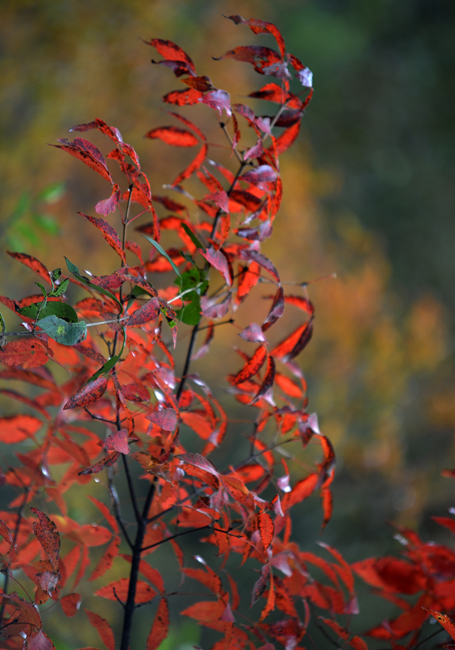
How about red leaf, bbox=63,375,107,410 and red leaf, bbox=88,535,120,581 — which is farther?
red leaf, bbox=88,535,120,581

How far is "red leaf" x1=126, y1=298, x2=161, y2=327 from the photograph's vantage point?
22 cm

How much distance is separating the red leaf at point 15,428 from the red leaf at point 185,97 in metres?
0.22

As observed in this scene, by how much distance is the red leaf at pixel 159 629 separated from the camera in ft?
0.98

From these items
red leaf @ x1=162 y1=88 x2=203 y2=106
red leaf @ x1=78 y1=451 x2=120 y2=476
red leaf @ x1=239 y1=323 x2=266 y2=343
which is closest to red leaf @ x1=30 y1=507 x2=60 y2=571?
red leaf @ x1=78 y1=451 x2=120 y2=476

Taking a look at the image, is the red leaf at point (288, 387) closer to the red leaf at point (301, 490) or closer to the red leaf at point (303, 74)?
the red leaf at point (301, 490)

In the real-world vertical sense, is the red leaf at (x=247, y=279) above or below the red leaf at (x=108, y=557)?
above

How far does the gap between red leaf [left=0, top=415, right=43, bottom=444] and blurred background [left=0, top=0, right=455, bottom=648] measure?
365 mm

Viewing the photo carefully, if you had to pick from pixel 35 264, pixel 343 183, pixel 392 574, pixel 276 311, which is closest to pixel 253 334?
pixel 276 311

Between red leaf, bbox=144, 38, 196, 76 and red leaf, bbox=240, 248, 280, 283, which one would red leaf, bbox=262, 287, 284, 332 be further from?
red leaf, bbox=144, 38, 196, 76

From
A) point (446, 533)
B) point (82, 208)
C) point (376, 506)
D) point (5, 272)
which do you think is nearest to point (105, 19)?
point (82, 208)

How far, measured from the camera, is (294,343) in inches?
13.6

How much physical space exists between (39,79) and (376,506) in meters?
1.52

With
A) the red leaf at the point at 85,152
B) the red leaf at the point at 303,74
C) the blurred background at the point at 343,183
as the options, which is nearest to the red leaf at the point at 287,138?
the red leaf at the point at 303,74

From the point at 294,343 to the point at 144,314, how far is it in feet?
0.49
